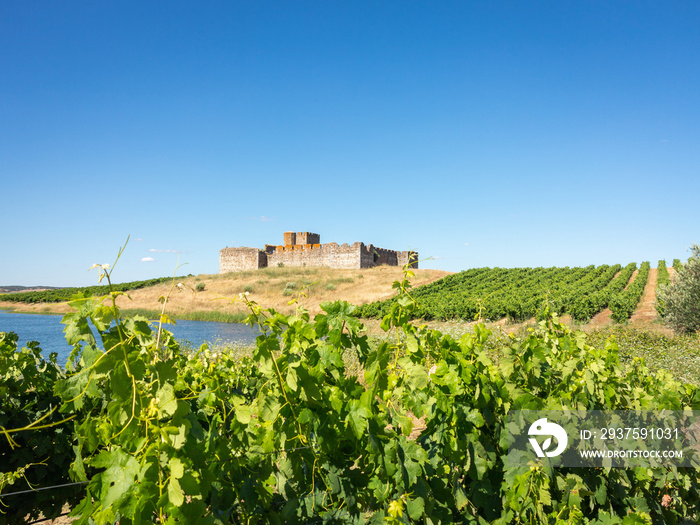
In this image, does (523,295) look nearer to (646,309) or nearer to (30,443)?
(646,309)

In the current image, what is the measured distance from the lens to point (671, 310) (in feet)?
47.9

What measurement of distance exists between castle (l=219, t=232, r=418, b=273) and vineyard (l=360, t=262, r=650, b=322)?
9206mm

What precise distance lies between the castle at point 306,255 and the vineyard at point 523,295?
921cm

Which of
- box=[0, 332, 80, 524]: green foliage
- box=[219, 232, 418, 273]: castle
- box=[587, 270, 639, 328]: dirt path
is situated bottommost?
box=[587, 270, 639, 328]: dirt path

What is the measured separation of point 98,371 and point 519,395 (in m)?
2.05

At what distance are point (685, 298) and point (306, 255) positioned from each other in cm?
3475

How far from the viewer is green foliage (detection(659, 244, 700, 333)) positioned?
13.8m

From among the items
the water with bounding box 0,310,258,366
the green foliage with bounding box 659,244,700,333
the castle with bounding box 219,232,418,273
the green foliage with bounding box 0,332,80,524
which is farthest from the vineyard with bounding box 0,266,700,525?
the castle with bounding box 219,232,418,273

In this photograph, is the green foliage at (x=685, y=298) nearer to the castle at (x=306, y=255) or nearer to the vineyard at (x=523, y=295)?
the vineyard at (x=523, y=295)

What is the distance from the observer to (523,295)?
899 inches

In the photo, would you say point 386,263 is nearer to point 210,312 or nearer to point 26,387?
point 210,312

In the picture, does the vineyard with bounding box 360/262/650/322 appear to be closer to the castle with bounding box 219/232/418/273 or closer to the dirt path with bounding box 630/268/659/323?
the dirt path with bounding box 630/268/659/323

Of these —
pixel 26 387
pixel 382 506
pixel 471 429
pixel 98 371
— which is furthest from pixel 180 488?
pixel 26 387

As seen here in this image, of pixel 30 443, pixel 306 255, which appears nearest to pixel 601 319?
pixel 30 443
